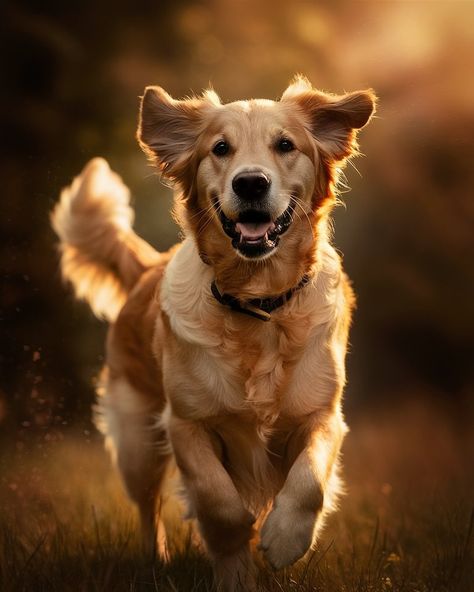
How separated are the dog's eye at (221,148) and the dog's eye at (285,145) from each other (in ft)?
0.67

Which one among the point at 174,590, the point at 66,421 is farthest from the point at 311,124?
the point at 66,421

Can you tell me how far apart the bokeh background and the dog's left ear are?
129 centimetres

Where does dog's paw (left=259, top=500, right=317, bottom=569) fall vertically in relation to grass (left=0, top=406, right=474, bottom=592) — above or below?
above

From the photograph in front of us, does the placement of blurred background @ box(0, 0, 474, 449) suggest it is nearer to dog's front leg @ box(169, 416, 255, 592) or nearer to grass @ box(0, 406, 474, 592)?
grass @ box(0, 406, 474, 592)

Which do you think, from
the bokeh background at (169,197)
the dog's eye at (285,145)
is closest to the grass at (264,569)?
the bokeh background at (169,197)

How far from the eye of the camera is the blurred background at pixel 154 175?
671cm

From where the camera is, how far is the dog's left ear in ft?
12.8

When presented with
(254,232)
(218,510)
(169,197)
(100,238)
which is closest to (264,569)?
(218,510)

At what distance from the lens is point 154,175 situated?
662 centimetres

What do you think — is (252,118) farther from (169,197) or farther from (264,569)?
(169,197)

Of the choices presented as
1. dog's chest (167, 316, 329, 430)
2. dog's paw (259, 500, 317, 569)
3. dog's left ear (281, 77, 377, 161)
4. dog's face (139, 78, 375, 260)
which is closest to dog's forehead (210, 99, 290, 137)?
dog's face (139, 78, 375, 260)

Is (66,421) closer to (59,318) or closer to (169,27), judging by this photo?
(59,318)

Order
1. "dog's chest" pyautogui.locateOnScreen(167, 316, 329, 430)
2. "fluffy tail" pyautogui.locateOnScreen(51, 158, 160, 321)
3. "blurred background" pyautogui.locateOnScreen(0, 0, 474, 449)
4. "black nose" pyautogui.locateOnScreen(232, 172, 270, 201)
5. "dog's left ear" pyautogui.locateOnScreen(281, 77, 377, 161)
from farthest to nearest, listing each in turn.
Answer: "blurred background" pyautogui.locateOnScreen(0, 0, 474, 449) < "fluffy tail" pyautogui.locateOnScreen(51, 158, 160, 321) < "dog's left ear" pyautogui.locateOnScreen(281, 77, 377, 161) < "dog's chest" pyautogui.locateOnScreen(167, 316, 329, 430) < "black nose" pyautogui.locateOnScreen(232, 172, 270, 201)

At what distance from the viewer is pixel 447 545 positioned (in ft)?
12.1
